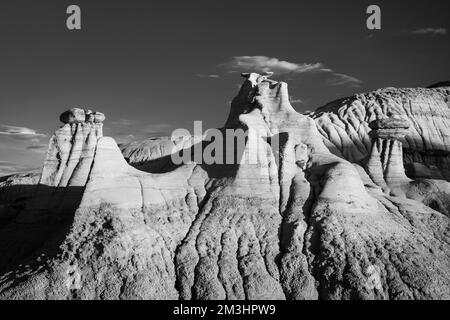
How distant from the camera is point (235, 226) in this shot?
29312 mm

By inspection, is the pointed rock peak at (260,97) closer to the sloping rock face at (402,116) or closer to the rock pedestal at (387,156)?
the rock pedestal at (387,156)

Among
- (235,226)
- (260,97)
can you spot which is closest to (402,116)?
(260,97)

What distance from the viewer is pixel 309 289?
25.5 metres

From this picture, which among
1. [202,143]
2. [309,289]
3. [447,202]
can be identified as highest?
[202,143]

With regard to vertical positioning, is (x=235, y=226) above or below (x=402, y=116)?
below

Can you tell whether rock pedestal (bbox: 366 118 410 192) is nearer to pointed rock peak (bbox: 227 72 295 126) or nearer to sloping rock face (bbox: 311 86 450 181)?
pointed rock peak (bbox: 227 72 295 126)

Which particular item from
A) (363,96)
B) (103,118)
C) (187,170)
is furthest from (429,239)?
(363,96)

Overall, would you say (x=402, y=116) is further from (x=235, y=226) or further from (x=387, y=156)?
(x=235, y=226)

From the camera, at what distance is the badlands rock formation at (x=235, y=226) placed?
25266 mm

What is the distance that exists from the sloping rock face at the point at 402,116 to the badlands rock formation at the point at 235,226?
41028 millimetres

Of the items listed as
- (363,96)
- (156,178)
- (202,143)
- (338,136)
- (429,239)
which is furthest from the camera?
(363,96)

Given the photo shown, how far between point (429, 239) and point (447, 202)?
363 inches

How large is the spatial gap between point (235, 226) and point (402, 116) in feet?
214

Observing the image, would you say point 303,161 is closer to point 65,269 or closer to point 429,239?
point 429,239
